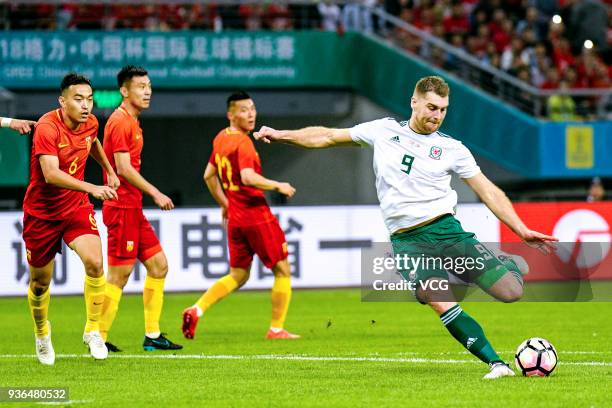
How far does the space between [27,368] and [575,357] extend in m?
4.33

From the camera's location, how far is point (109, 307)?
11344 mm

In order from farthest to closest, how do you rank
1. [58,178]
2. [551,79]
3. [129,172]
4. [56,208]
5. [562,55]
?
[562,55] → [551,79] → [129,172] → [56,208] → [58,178]

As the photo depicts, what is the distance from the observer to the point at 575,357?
10258mm

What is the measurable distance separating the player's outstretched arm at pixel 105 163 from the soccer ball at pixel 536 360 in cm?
377

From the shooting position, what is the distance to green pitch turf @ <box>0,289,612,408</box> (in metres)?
7.81

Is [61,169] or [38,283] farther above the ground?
[61,169]

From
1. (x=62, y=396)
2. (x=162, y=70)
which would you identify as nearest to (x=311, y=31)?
(x=162, y=70)

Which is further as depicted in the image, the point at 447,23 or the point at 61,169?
the point at 447,23

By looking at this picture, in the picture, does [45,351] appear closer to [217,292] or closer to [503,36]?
[217,292]

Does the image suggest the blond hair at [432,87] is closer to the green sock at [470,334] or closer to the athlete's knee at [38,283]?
the green sock at [470,334]

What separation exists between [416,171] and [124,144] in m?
3.46

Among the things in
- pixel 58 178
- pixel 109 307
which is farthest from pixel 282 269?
pixel 58 178

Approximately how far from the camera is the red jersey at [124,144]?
450 inches

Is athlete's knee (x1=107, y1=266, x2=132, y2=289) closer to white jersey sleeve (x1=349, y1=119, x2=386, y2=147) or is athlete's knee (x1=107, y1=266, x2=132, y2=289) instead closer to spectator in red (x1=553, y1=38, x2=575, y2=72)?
white jersey sleeve (x1=349, y1=119, x2=386, y2=147)
